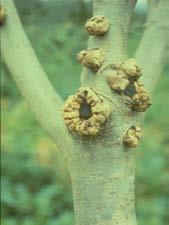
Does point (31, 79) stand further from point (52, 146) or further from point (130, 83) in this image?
point (52, 146)

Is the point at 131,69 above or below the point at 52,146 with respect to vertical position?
above

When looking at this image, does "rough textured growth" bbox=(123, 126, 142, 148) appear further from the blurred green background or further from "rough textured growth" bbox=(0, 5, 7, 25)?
the blurred green background

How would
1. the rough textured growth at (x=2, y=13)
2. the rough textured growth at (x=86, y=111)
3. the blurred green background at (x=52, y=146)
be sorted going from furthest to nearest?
the blurred green background at (x=52, y=146)
the rough textured growth at (x=2, y=13)
the rough textured growth at (x=86, y=111)

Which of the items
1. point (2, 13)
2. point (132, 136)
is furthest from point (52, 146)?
point (132, 136)

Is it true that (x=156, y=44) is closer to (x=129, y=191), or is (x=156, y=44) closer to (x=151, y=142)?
(x=129, y=191)

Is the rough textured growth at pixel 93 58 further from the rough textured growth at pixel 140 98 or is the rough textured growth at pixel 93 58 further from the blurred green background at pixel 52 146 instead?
the blurred green background at pixel 52 146

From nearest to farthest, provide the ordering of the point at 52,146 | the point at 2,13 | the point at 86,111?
the point at 86,111, the point at 2,13, the point at 52,146

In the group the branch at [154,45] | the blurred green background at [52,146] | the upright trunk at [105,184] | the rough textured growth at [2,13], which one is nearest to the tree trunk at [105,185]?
the upright trunk at [105,184]
